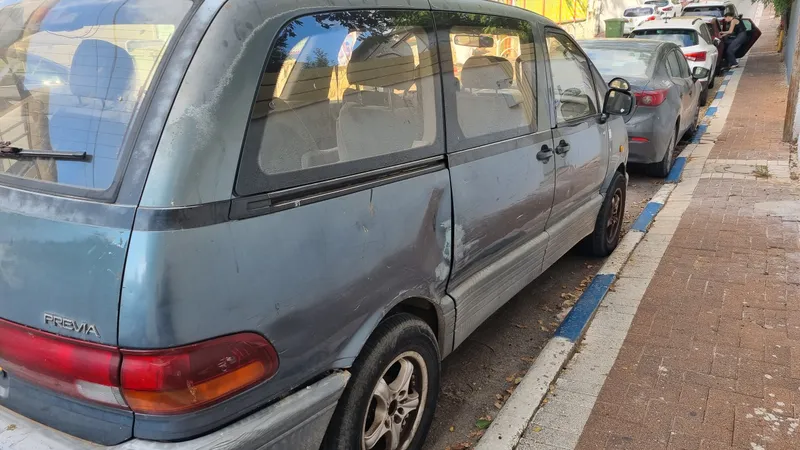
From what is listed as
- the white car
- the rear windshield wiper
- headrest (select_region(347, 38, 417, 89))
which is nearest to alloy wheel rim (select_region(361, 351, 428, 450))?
headrest (select_region(347, 38, 417, 89))

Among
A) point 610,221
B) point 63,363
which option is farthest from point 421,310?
point 610,221

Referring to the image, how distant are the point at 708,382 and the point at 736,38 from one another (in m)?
18.6

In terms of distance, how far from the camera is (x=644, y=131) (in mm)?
7262

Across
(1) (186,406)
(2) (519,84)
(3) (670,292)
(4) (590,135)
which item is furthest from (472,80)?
(3) (670,292)

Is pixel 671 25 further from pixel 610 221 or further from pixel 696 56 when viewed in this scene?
pixel 610 221

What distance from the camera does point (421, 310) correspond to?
277cm

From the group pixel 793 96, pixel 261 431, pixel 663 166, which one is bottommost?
pixel 663 166

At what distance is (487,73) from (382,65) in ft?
3.17

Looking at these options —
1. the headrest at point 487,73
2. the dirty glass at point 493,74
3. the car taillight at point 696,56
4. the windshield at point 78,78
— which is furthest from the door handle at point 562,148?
the car taillight at point 696,56

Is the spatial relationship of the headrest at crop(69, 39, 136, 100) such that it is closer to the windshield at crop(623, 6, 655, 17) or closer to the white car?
the white car

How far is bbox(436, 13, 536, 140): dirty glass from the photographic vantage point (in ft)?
9.53

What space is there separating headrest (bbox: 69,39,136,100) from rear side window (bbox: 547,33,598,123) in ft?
9.04

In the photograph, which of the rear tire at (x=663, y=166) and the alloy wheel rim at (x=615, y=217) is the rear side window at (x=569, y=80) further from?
the rear tire at (x=663, y=166)

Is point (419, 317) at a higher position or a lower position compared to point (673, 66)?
lower
